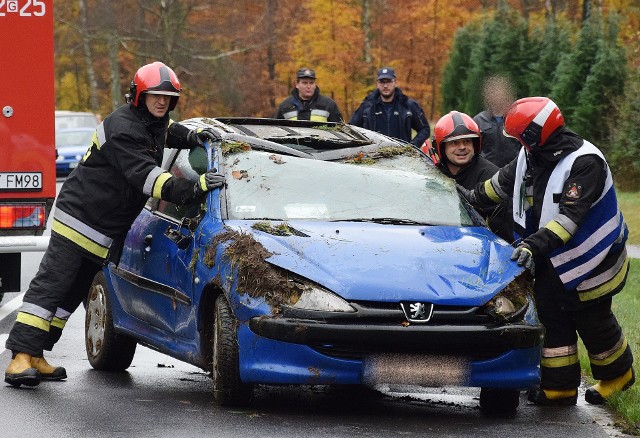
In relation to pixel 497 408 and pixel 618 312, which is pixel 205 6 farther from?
pixel 497 408

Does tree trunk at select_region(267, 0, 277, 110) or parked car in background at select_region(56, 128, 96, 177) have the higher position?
tree trunk at select_region(267, 0, 277, 110)

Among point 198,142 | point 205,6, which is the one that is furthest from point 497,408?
point 205,6

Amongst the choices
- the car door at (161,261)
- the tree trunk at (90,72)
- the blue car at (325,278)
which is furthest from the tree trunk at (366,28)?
the blue car at (325,278)

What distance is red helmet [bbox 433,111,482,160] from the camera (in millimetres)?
9344

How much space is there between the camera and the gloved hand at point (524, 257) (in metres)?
7.34

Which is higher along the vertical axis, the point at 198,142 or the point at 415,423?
the point at 198,142

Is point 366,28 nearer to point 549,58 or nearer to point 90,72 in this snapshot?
point 90,72

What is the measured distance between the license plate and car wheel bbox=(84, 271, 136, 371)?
1935 mm

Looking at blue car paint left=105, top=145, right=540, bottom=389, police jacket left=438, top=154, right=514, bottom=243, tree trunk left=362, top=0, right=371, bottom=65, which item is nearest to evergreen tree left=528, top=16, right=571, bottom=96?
tree trunk left=362, top=0, right=371, bottom=65

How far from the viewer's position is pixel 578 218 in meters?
7.75

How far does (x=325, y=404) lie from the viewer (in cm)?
767

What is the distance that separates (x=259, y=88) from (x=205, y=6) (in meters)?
3.59

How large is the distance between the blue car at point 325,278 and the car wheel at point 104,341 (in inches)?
1.1

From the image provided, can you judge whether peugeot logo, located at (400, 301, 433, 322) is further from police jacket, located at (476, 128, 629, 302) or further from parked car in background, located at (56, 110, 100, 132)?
parked car in background, located at (56, 110, 100, 132)
